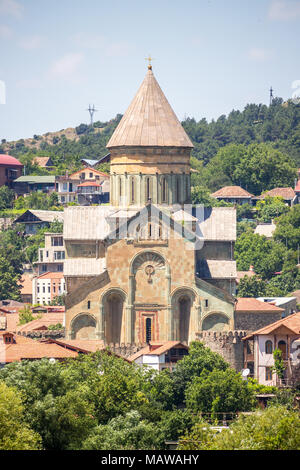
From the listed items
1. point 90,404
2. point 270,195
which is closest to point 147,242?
point 90,404

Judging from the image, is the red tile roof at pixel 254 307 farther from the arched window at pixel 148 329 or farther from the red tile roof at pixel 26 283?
the red tile roof at pixel 26 283

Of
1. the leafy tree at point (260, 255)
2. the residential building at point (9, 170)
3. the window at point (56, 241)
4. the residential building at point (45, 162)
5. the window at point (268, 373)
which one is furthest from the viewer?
the residential building at point (45, 162)

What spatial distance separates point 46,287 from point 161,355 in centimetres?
4796

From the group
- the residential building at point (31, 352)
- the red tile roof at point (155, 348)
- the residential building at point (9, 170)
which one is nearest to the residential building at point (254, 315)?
the red tile roof at point (155, 348)

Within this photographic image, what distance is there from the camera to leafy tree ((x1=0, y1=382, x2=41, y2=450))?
47.5 meters

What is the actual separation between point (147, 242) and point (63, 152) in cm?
12365

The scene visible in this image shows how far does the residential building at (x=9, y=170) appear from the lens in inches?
6147

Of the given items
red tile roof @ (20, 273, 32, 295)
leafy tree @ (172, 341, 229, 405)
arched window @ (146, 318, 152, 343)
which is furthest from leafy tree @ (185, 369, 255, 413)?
red tile roof @ (20, 273, 32, 295)

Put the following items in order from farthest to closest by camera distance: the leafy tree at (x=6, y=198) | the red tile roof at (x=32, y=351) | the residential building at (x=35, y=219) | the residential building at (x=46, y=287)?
the leafy tree at (x=6, y=198), the residential building at (x=35, y=219), the residential building at (x=46, y=287), the red tile roof at (x=32, y=351)

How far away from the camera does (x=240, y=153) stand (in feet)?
522

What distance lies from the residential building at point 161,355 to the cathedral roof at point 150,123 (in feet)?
34.7

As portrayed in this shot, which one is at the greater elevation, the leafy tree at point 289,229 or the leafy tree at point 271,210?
the leafy tree at point 271,210
